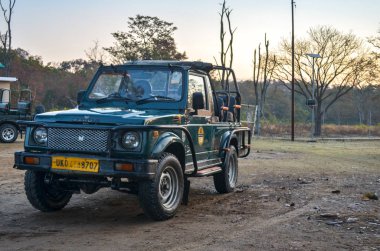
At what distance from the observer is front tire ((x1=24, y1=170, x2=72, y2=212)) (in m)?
6.93

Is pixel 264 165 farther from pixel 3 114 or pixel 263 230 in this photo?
pixel 3 114

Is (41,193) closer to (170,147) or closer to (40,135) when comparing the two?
(40,135)

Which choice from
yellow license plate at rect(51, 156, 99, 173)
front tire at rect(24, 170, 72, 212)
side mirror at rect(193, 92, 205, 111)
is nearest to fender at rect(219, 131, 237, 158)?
side mirror at rect(193, 92, 205, 111)

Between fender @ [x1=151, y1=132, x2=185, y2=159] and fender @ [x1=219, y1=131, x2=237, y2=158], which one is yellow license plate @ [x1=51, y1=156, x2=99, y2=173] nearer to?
fender @ [x1=151, y1=132, x2=185, y2=159]

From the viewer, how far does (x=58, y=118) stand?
6574mm

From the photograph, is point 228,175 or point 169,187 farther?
point 228,175

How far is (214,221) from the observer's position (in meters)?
6.76

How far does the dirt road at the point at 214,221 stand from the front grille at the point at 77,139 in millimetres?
973

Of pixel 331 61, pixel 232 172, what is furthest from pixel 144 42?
pixel 232 172

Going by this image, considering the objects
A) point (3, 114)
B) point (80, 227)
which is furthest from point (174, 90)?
point (3, 114)

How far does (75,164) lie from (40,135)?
74 centimetres

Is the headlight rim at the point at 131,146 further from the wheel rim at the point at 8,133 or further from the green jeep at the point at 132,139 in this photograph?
the wheel rim at the point at 8,133

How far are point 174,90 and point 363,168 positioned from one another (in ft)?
28.6

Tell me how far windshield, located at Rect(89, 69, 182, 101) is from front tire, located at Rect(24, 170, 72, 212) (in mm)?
1546
